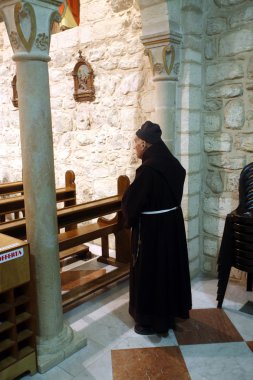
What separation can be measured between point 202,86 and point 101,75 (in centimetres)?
136

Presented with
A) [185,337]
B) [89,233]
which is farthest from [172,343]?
[89,233]

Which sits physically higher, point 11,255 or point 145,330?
point 11,255

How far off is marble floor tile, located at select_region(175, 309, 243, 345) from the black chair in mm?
166

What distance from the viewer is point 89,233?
330 centimetres

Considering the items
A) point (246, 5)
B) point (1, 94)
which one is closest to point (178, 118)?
point (246, 5)

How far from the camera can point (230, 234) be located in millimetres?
2932

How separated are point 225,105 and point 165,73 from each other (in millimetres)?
630

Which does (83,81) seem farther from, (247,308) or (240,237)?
(247,308)

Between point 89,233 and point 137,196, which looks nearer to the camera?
point 137,196

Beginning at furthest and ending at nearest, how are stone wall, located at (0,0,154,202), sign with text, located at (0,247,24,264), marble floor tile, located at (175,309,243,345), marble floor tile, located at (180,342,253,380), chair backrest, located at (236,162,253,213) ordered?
stone wall, located at (0,0,154,202), chair backrest, located at (236,162,253,213), marble floor tile, located at (175,309,243,345), marble floor tile, located at (180,342,253,380), sign with text, located at (0,247,24,264)

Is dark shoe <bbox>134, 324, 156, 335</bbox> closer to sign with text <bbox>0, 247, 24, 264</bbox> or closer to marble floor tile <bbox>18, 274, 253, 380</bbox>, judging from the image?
marble floor tile <bbox>18, 274, 253, 380</bbox>

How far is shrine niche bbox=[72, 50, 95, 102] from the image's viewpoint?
4367 millimetres

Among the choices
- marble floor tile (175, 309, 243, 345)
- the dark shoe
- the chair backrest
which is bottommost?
marble floor tile (175, 309, 243, 345)

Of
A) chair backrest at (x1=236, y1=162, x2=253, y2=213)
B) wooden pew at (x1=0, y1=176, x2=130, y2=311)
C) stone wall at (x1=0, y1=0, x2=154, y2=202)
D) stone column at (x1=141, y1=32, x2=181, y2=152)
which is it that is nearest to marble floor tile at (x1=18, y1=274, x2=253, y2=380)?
wooden pew at (x1=0, y1=176, x2=130, y2=311)
